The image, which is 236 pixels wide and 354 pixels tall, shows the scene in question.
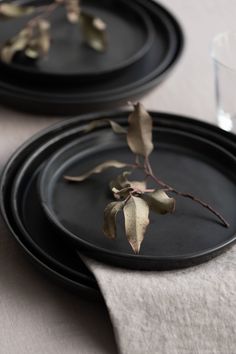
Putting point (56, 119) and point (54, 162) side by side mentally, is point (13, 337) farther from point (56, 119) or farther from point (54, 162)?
point (56, 119)

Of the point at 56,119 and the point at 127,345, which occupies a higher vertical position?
the point at 56,119

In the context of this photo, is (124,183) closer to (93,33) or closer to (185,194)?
(185,194)

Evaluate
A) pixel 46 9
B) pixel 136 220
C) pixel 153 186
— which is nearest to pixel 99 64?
pixel 46 9

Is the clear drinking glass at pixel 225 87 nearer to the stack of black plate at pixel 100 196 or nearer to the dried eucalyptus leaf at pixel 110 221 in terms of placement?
the stack of black plate at pixel 100 196

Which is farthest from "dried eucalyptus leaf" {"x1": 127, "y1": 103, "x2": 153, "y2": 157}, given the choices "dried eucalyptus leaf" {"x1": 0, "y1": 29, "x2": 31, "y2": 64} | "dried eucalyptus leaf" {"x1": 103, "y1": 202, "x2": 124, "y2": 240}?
"dried eucalyptus leaf" {"x1": 0, "y1": 29, "x2": 31, "y2": 64}

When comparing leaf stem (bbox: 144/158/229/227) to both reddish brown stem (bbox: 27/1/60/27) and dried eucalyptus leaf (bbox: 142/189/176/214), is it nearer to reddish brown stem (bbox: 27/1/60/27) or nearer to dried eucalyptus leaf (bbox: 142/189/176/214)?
dried eucalyptus leaf (bbox: 142/189/176/214)

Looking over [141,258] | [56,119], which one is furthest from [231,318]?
[56,119]

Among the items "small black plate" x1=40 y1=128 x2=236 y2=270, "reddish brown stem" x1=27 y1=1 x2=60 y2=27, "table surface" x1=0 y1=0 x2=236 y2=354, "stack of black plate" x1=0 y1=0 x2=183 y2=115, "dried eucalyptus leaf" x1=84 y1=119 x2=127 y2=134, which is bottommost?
"table surface" x1=0 y1=0 x2=236 y2=354
